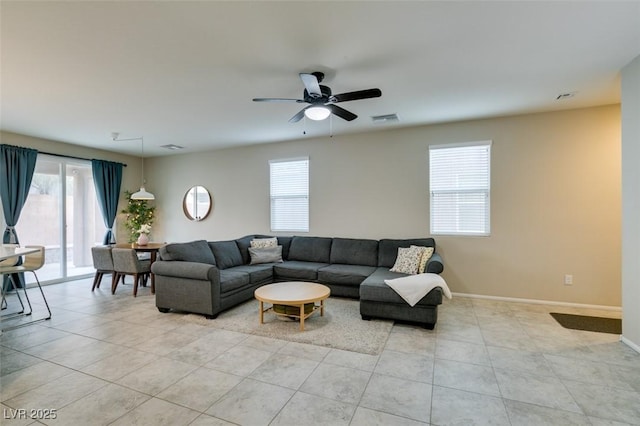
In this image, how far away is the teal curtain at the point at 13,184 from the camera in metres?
4.84

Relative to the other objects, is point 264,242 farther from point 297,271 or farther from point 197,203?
point 197,203

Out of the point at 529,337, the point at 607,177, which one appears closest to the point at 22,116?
the point at 529,337

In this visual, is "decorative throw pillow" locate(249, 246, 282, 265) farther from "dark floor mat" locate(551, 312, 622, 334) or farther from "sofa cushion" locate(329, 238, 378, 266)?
"dark floor mat" locate(551, 312, 622, 334)

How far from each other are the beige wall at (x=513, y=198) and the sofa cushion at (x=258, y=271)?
1282 mm

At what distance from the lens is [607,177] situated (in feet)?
13.0

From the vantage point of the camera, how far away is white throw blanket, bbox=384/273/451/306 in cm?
327

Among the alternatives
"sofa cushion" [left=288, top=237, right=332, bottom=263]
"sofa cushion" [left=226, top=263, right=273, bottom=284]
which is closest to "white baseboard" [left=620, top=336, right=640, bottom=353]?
"sofa cushion" [left=288, top=237, right=332, bottom=263]

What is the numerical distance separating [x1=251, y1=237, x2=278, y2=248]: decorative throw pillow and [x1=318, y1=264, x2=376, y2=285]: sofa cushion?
118 centimetres

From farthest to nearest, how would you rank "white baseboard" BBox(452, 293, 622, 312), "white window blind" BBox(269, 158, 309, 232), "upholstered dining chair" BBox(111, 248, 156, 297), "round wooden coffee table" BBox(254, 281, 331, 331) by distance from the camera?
"white window blind" BBox(269, 158, 309, 232)
"upholstered dining chair" BBox(111, 248, 156, 297)
"white baseboard" BBox(452, 293, 622, 312)
"round wooden coffee table" BBox(254, 281, 331, 331)

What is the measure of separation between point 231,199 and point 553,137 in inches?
223

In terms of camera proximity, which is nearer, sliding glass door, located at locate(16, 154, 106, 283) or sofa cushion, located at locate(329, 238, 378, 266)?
sofa cushion, located at locate(329, 238, 378, 266)

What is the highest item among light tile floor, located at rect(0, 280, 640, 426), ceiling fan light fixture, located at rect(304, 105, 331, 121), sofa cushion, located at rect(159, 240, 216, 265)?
ceiling fan light fixture, located at rect(304, 105, 331, 121)

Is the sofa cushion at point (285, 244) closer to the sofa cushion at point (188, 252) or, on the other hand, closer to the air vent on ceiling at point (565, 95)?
the sofa cushion at point (188, 252)

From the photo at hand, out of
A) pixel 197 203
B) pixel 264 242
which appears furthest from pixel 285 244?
pixel 197 203
